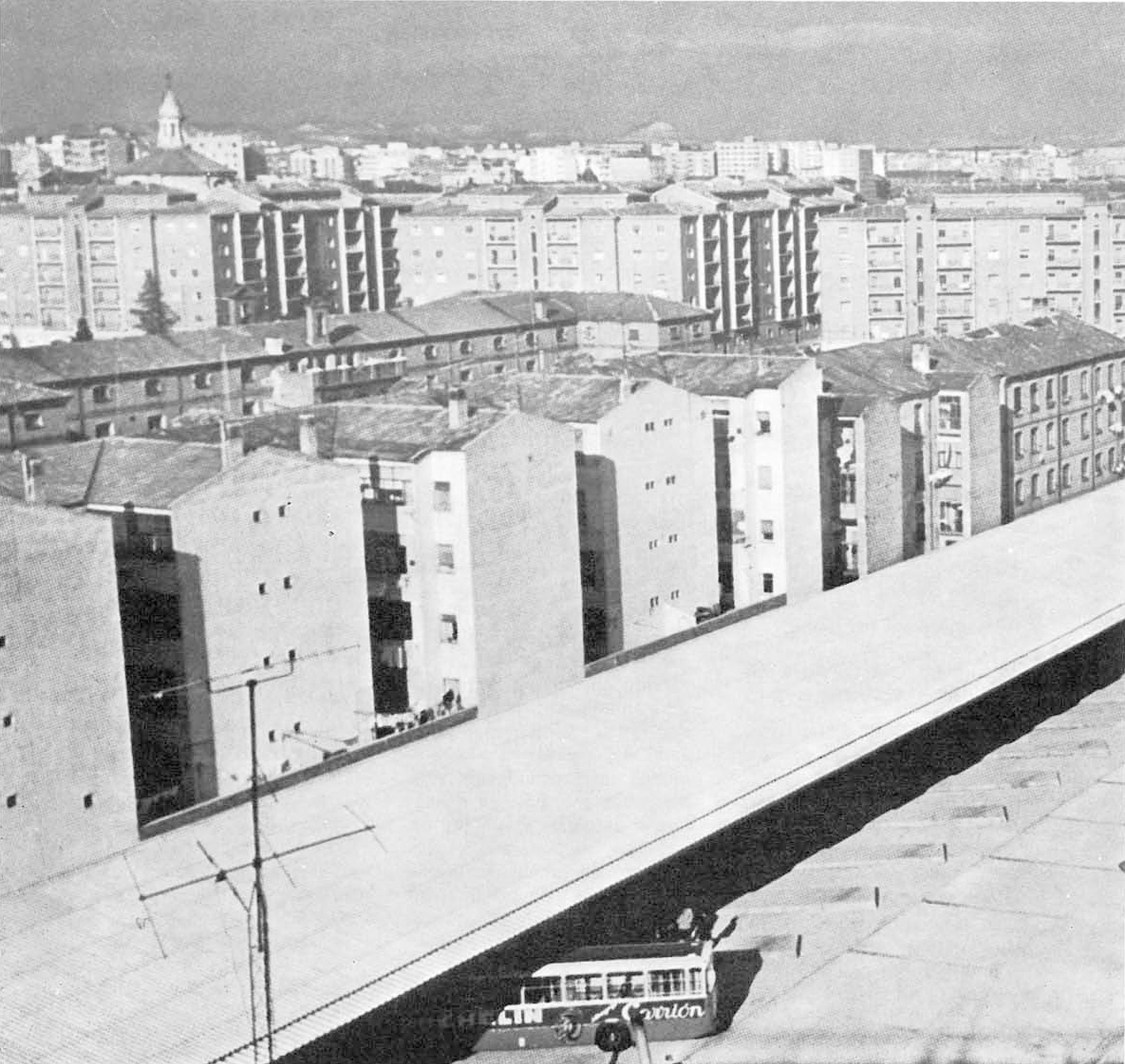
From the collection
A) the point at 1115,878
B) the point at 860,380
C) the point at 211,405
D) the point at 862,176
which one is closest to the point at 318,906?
the point at 1115,878

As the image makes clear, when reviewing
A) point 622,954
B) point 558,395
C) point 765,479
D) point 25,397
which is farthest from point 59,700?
point 765,479

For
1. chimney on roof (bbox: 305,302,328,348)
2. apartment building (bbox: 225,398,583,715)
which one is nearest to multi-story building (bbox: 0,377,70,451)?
apartment building (bbox: 225,398,583,715)

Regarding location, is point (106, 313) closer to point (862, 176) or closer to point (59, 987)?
point (862, 176)

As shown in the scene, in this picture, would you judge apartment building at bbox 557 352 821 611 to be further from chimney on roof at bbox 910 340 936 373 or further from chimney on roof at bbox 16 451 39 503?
chimney on roof at bbox 16 451 39 503

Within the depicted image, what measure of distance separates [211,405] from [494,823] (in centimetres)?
1593

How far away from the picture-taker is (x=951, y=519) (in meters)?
23.2

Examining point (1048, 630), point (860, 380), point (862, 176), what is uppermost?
point (862, 176)

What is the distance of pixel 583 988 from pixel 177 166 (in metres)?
32.6

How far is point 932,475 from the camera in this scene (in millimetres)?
22859

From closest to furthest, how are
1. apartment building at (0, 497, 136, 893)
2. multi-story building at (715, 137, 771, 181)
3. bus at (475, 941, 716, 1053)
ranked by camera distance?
1. bus at (475, 941, 716, 1053)
2. apartment building at (0, 497, 136, 893)
3. multi-story building at (715, 137, 771, 181)

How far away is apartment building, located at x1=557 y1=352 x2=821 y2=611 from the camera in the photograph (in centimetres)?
2097

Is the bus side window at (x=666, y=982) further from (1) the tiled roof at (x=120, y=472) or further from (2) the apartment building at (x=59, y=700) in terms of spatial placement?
(1) the tiled roof at (x=120, y=472)

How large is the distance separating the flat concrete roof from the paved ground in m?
0.52

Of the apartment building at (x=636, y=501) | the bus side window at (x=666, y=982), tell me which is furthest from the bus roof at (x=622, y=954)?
the apartment building at (x=636, y=501)
